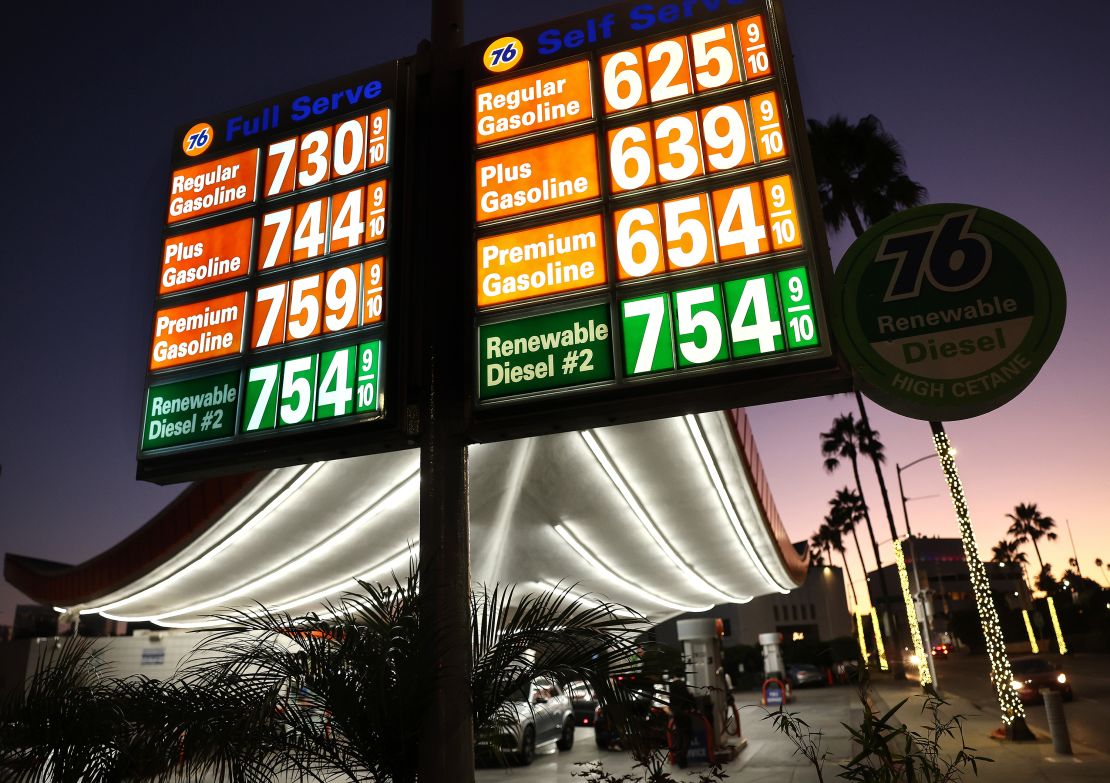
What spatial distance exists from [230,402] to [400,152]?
279 centimetres

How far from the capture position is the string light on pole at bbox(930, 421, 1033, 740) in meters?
16.6

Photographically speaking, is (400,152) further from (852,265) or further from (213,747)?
(213,747)

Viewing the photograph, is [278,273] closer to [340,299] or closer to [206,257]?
[340,299]

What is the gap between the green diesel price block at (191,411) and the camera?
23.1ft

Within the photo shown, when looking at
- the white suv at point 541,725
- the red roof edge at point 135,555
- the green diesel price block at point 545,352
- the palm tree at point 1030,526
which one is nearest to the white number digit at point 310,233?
the green diesel price block at point 545,352

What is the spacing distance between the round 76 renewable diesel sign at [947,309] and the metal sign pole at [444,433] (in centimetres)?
316

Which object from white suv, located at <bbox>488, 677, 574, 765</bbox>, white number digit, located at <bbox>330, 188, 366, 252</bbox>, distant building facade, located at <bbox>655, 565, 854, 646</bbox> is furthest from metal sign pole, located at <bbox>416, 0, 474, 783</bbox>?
distant building facade, located at <bbox>655, 565, 854, 646</bbox>

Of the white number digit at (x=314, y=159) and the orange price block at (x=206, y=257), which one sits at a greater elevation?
the white number digit at (x=314, y=159)

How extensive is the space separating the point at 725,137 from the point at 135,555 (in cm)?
1613

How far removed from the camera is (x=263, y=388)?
274 inches

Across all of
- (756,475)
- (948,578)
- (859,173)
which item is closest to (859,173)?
(859,173)

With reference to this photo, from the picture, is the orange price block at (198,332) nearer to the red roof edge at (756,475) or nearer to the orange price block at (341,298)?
the orange price block at (341,298)

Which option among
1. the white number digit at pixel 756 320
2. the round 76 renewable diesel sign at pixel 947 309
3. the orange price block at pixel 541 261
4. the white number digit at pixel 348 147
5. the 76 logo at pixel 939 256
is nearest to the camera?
the round 76 renewable diesel sign at pixel 947 309

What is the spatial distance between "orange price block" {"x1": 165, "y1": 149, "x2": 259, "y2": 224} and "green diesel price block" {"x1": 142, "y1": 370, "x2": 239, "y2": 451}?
198cm
